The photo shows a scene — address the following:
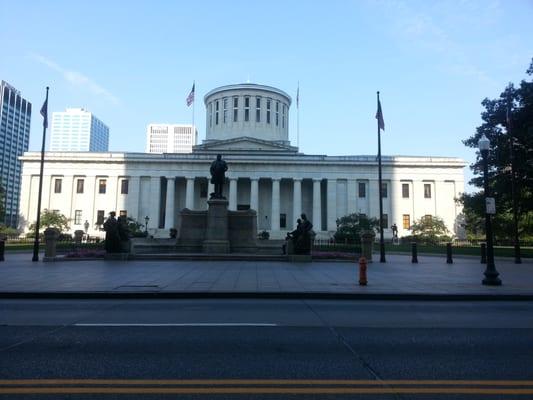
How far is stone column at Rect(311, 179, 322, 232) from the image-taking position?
269 ft

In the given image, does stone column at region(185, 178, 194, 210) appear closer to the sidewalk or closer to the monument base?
the monument base

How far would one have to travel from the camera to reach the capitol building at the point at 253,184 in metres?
83.5

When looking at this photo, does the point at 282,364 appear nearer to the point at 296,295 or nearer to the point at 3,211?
the point at 296,295

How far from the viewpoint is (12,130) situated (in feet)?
211

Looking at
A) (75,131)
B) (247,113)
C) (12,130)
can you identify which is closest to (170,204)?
(247,113)

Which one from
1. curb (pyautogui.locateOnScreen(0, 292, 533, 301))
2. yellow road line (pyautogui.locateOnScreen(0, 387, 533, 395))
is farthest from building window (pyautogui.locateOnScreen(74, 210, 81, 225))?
yellow road line (pyautogui.locateOnScreen(0, 387, 533, 395))

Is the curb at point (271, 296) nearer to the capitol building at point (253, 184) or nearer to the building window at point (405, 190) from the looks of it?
the capitol building at point (253, 184)

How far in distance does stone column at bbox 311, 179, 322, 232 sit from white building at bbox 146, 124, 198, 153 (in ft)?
330

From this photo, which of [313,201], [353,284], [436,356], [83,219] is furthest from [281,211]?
[436,356]

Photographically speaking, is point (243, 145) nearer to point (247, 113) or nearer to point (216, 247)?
point (247, 113)

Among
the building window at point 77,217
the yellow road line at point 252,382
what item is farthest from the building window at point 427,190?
the yellow road line at point 252,382

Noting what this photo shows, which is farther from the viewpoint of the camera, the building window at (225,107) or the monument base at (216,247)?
the building window at (225,107)

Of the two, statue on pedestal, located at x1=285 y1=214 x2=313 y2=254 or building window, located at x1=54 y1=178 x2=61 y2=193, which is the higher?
building window, located at x1=54 y1=178 x2=61 y2=193

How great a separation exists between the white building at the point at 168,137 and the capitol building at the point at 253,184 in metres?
91.0
